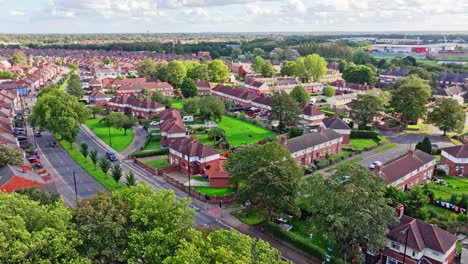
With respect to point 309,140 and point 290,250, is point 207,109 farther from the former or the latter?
point 290,250

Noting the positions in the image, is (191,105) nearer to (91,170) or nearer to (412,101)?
(91,170)

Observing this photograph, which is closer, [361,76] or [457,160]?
[457,160]

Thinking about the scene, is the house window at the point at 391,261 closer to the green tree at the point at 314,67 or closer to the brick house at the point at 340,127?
the brick house at the point at 340,127

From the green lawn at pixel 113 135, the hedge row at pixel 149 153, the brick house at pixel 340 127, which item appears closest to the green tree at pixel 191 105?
→ the green lawn at pixel 113 135

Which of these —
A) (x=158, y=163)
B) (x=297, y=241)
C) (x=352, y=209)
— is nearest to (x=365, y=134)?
(x=158, y=163)

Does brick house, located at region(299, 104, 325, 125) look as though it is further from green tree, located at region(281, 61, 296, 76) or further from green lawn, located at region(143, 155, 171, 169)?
green tree, located at region(281, 61, 296, 76)

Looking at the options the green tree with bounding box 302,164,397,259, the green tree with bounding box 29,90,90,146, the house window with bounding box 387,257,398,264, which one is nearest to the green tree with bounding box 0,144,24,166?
the green tree with bounding box 29,90,90,146

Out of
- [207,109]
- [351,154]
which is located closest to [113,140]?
[207,109]

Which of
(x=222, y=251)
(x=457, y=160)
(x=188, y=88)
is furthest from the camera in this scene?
(x=188, y=88)
